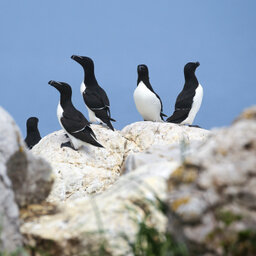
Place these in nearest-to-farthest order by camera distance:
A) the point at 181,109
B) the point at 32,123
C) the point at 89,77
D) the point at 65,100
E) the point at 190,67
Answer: the point at 65,100
the point at 89,77
the point at 181,109
the point at 190,67
the point at 32,123

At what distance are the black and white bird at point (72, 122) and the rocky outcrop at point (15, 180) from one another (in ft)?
22.2

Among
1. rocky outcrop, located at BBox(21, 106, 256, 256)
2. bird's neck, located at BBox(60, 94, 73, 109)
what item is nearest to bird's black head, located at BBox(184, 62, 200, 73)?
bird's neck, located at BBox(60, 94, 73, 109)

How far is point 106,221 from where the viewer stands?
4219 mm

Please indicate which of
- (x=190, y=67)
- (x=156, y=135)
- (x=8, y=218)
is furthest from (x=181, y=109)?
(x=8, y=218)

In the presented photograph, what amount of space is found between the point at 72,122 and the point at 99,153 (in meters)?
0.96

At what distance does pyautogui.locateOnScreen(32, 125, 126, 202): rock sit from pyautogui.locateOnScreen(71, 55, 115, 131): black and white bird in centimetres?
56

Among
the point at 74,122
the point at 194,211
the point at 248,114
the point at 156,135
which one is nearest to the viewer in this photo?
the point at 194,211

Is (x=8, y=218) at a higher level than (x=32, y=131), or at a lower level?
lower

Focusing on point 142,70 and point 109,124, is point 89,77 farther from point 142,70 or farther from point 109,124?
point 109,124

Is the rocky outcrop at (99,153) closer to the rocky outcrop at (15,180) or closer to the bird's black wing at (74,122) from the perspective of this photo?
the bird's black wing at (74,122)

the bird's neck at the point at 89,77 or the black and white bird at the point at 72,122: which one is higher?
the bird's neck at the point at 89,77

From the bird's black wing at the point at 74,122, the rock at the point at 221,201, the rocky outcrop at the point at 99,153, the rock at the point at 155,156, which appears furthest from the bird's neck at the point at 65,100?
the rock at the point at 221,201

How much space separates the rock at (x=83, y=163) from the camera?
36.3ft

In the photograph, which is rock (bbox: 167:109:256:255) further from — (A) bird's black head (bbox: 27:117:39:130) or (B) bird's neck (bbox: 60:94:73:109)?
(A) bird's black head (bbox: 27:117:39:130)
